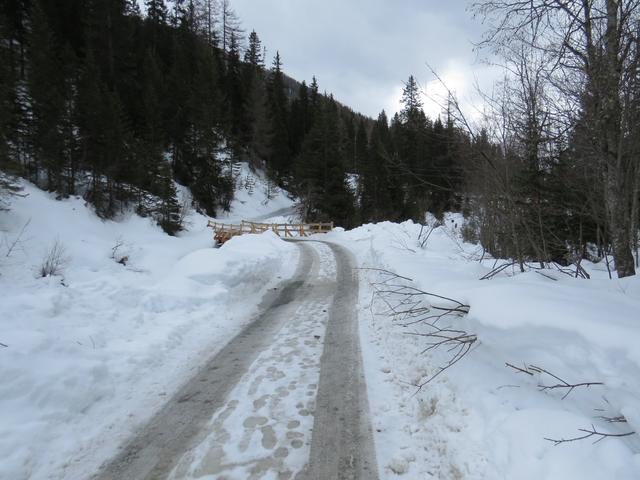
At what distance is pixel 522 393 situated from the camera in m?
2.94

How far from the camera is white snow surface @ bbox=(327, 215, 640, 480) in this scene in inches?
84.6

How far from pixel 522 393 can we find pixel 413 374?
1.55m

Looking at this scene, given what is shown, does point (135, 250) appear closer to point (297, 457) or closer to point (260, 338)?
point (260, 338)

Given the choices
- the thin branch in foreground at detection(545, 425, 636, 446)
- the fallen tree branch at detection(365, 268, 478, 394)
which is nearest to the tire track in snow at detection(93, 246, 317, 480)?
the fallen tree branch at detection(365, 268, 478, 394)

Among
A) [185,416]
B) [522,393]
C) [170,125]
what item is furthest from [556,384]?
[170,125]

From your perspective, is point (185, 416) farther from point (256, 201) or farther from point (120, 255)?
point (256, 201)

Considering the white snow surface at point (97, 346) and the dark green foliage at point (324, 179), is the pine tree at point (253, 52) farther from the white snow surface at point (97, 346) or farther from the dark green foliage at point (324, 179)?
the white snow surface at point (97, 346)

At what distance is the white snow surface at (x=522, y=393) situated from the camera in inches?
84.6

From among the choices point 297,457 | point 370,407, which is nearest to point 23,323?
point 297,457

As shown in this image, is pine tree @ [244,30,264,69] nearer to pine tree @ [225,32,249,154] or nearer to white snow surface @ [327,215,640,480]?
pine tree @ [225,32,249,154]

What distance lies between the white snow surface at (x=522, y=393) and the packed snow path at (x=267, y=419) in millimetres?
344

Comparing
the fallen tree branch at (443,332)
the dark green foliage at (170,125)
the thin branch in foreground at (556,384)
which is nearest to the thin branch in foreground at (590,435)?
the thin branch in foreground at (556,384)

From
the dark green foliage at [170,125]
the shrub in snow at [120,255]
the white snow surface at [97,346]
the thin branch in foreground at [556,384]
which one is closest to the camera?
the thin branch in foreground at [556,384]

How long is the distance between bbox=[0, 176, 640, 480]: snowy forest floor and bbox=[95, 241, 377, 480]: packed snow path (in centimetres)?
10
